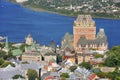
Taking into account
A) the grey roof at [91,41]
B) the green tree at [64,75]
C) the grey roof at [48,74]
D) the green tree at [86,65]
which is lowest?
the grey roof at [91,41]

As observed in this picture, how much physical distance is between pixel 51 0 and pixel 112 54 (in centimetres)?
3445

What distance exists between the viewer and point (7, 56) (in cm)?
1753

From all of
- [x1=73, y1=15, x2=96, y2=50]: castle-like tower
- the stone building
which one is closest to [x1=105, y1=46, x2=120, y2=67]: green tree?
the stone building

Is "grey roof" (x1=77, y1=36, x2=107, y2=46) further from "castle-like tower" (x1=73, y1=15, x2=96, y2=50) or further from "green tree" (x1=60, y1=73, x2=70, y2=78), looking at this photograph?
"green tree" (x1=60, y1=73, x2=70, y2=78)

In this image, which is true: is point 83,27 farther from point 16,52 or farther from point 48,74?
point 48,74

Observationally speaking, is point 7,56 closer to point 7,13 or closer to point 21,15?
point 21,15

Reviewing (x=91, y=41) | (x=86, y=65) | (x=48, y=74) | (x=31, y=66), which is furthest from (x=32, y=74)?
(x=91, y=41)

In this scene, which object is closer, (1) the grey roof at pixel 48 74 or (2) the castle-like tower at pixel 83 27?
(1) the grey roof at pixel 48 74

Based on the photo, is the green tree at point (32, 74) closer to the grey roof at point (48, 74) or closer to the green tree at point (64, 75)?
the grey roof at point (48, 74)

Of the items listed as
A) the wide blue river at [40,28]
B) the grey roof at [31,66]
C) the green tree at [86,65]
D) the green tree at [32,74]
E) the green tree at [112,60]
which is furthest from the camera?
the wide blue river at [40,28]

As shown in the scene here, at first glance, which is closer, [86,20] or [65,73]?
[65,73]

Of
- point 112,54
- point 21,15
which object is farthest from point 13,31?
point 112,54

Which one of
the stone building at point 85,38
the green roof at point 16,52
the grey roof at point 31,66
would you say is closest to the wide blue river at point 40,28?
the stone building at point 85,38

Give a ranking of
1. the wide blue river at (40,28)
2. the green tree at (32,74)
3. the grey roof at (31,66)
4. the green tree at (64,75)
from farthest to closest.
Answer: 1. the wide blue river at (40,28)
2. the grey roof at (31,66)
3. the green tree at (32,74)
4. the green tree at (64,75)
